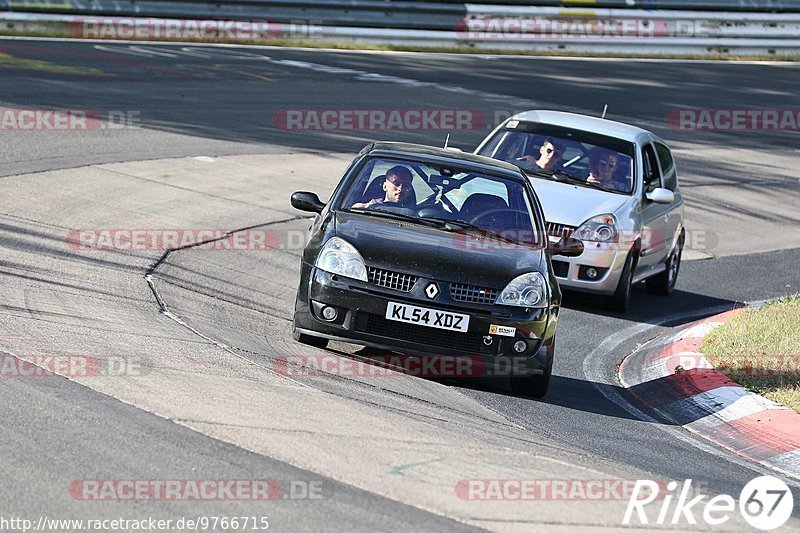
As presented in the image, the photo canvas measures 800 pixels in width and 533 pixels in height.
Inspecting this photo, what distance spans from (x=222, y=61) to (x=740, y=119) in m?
10.8

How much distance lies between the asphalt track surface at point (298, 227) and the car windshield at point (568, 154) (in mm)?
1265

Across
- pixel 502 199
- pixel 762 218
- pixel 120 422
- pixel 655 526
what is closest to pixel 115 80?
pixel 762 218

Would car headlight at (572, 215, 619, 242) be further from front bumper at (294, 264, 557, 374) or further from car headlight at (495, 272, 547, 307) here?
front bumper at (294, 264, 557, 374)

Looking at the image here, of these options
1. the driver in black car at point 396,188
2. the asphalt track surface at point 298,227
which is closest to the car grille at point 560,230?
the asphalt track surface at point 298,227

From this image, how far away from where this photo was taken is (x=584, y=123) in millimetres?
13578

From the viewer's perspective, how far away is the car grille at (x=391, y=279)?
840 cm

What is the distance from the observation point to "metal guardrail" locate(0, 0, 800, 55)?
26.6m

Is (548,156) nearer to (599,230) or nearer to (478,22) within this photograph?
(599,230)

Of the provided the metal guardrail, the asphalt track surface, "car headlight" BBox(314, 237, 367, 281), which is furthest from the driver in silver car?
the metal guardrail

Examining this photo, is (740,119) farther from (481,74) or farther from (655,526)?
(655,526)

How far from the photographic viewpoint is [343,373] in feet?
27.3

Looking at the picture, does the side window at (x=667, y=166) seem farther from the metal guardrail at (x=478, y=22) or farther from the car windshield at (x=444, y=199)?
the metal guardrail at (x=478, y=22)

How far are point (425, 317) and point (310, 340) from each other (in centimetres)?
100

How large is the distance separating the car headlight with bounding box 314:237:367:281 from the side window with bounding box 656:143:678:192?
6.22m
